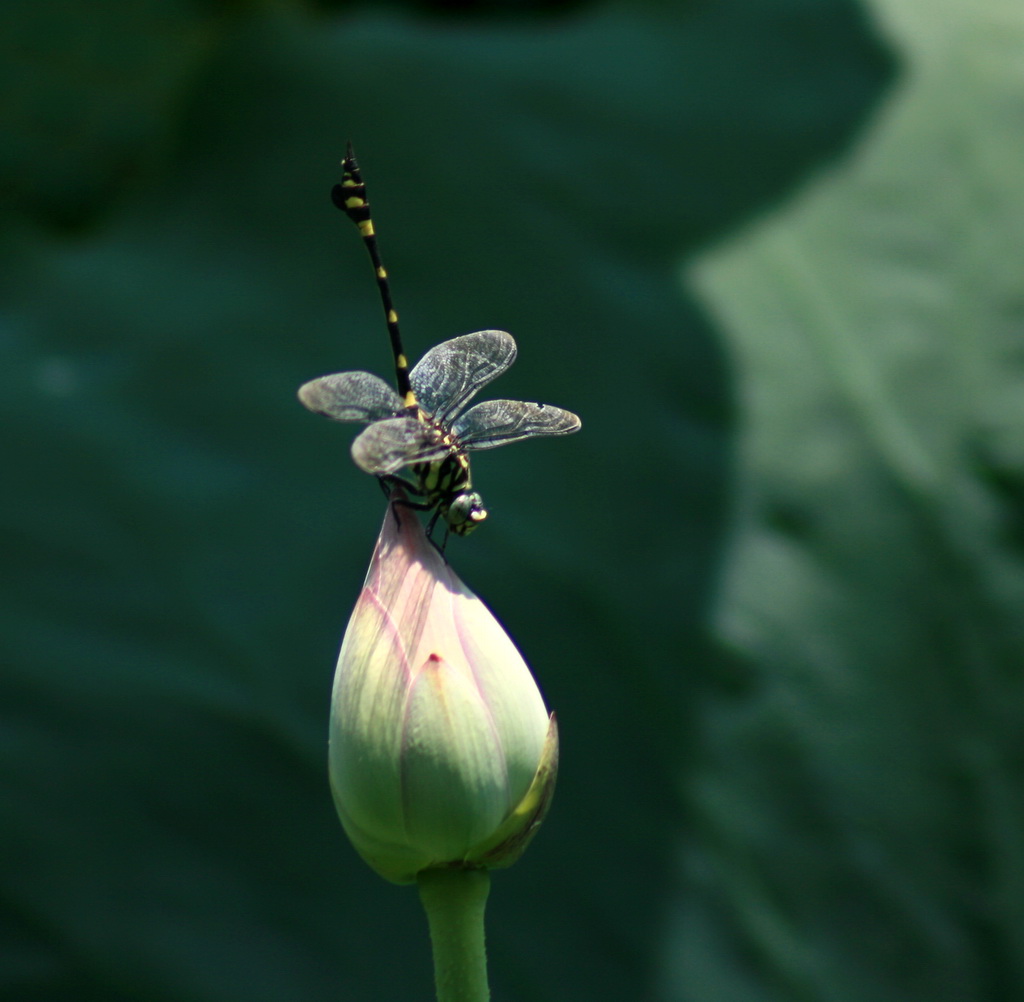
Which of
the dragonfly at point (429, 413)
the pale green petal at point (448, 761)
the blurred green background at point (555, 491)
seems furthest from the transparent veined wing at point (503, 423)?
the blurred green background at point (555, 491)

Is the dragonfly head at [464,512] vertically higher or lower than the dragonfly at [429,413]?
lower

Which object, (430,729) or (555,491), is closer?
(430,729)

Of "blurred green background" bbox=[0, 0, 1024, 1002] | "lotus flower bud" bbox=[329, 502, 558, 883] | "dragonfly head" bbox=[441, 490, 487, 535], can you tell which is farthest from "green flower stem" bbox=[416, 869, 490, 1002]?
"blurred green background" bbox=[0, 0, 1024, 1002]

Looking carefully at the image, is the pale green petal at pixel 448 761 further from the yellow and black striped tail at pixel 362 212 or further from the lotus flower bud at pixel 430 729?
the yellow and black striped tail at pixel 362 212

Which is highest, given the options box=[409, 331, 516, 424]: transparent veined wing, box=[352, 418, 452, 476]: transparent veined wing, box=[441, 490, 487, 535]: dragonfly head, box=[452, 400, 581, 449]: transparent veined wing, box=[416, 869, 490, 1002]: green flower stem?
box=[409, 331, 516, 424]: transparent veined wing

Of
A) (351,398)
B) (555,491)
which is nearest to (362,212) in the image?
(351,398)

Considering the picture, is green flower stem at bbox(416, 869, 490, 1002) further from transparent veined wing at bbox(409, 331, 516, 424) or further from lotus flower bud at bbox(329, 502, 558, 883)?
transparent veined wing at bbox(409, 331, 516, 424)

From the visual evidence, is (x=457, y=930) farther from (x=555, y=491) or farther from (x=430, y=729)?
(x=555, y=491)
